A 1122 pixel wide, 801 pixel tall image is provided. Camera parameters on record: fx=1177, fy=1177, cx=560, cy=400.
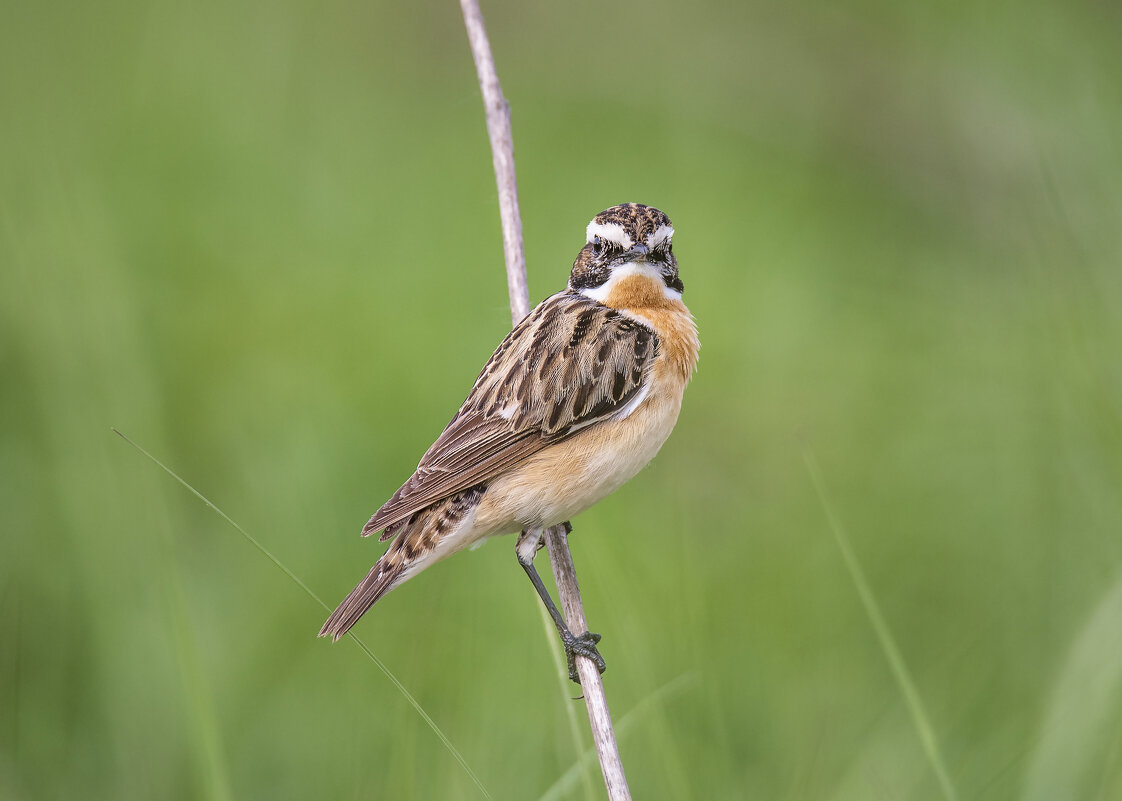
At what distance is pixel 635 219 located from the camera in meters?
4.65

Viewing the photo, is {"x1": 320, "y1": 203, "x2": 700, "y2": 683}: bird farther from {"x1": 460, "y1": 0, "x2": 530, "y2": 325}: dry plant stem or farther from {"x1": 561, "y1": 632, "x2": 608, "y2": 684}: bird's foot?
{"x1": 460, "y1": 0, "x2": 530, "y2": 325}: dry plant stem

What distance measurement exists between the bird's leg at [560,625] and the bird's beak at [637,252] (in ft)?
3.81

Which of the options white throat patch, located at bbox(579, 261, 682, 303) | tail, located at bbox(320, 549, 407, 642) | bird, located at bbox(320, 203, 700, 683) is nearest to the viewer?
tail, located at bbox(320, 549, 407, 642)

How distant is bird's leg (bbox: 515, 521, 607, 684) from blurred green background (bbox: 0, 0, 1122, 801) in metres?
0.25

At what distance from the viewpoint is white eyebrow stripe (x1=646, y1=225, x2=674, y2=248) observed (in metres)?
4.68

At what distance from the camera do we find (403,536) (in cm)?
453

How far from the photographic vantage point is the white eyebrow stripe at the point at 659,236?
4.68m

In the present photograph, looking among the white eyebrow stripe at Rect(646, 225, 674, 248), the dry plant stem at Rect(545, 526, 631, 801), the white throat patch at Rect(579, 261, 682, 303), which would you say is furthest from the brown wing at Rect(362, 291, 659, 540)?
the dry plant stem at Rect(545, 526, 631, 801)

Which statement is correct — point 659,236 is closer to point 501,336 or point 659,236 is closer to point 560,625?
point 560,625

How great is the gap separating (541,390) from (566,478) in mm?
375

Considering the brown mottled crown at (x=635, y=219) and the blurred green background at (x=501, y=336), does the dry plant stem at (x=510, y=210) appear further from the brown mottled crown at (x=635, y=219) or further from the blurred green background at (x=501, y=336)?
the brown mottled crown at (x=635, y=219)

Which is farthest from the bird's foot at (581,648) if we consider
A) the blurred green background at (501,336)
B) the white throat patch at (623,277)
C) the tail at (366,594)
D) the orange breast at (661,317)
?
the white throat patch at (623,277)

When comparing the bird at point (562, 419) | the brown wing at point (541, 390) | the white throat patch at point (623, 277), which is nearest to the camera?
the bird at point (562, 419)

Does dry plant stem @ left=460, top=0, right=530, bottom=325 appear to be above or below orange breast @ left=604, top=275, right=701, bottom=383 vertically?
above
